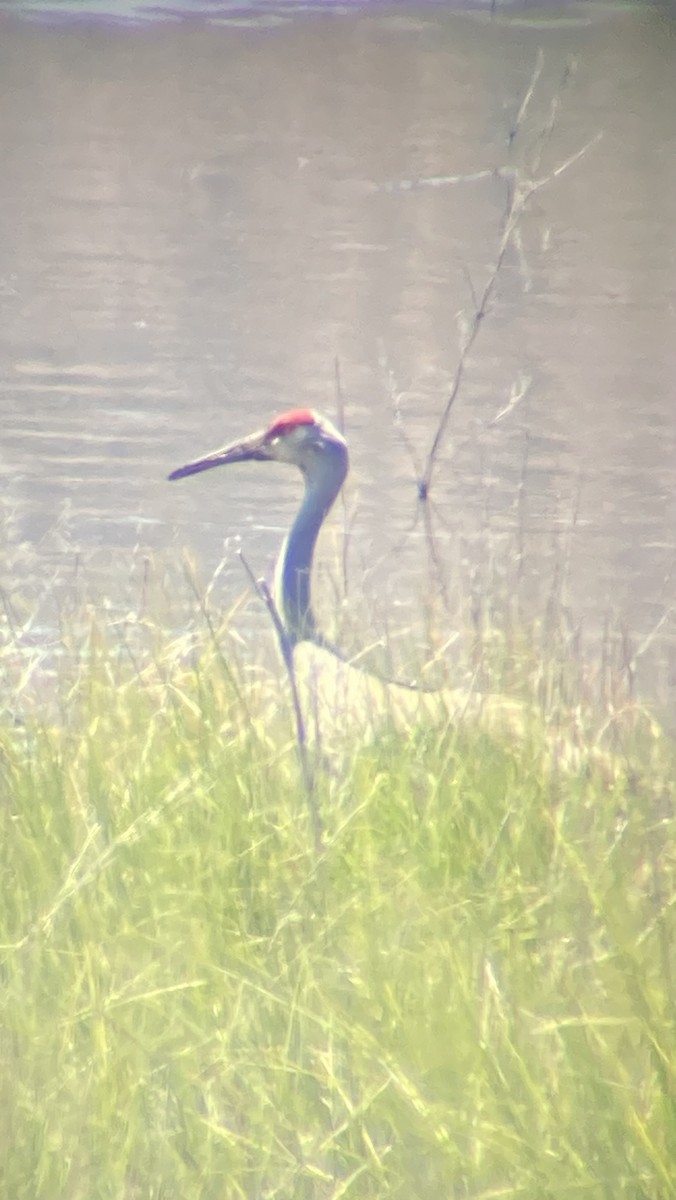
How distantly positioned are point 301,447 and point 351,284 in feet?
7.21

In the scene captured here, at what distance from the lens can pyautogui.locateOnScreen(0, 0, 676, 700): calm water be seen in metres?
3.11

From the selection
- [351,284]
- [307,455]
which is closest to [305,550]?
[307,455]

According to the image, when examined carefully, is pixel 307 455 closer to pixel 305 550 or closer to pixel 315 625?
pixel 305 550

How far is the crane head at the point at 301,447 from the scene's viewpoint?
3.11 metres

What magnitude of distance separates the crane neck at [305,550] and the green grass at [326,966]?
1.21 ft

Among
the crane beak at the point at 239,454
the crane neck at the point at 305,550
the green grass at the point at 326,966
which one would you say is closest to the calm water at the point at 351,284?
→ the crane neck at the point at 305,550

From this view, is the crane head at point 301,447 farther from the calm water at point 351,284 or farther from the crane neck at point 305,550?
the calm water at point 351,284

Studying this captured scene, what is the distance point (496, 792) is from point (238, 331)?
3353 mm

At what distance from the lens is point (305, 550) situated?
2.99 meters

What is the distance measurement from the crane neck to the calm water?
0.14 m

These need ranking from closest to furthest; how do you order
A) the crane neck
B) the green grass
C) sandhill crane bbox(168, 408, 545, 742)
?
the green grass, sandhill crane bbox(168, 408, 545, 742), the crane neck

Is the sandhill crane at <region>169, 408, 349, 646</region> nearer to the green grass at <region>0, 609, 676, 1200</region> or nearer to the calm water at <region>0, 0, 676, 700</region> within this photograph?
the calm water at <region>0, 0, 676, 700</region>

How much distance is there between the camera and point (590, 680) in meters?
2.56

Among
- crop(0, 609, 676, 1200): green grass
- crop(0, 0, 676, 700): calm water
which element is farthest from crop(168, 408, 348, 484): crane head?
crop(0, 609, 676, 1200): green grass
